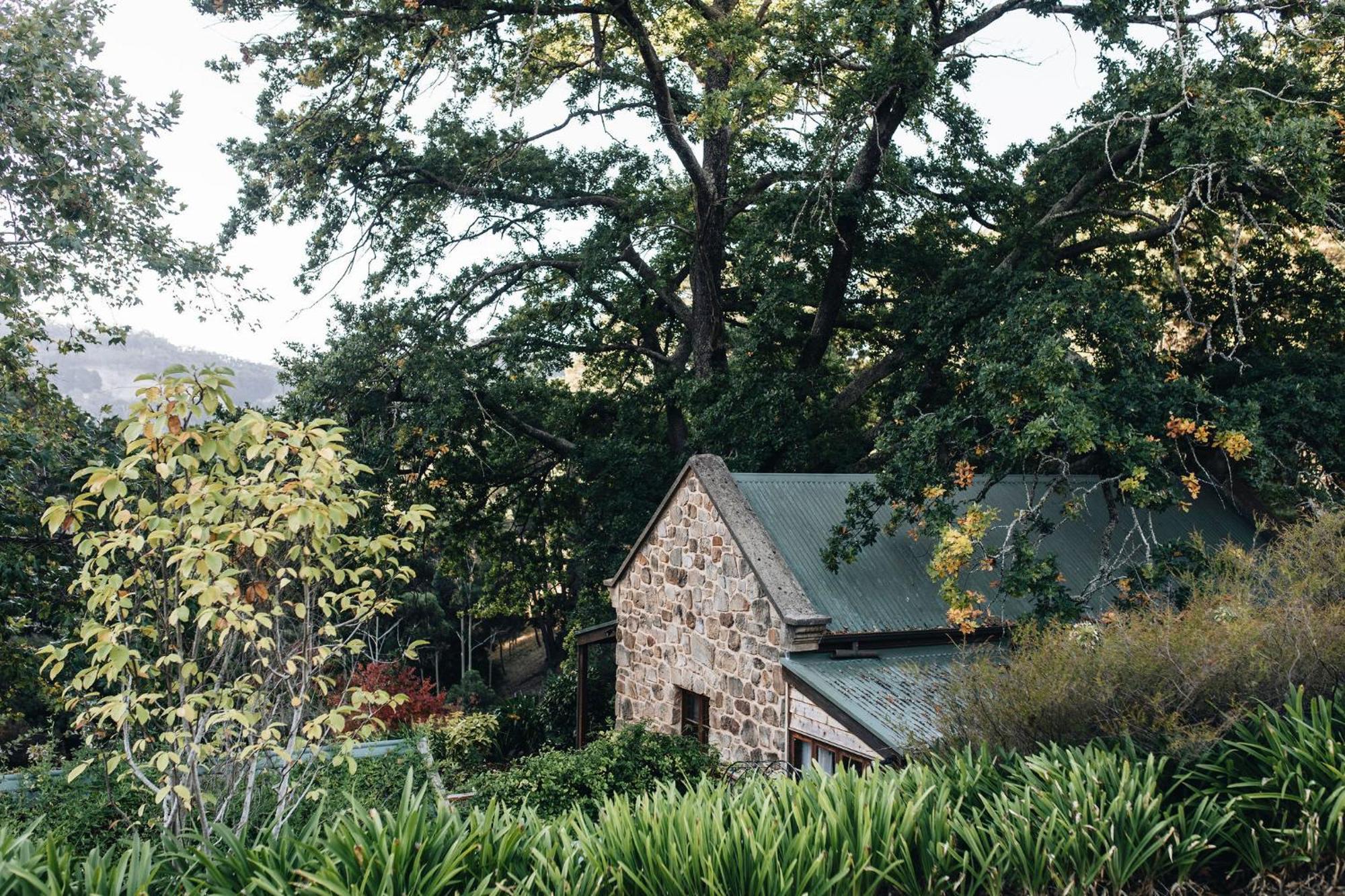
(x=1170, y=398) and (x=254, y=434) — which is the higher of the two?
(x=1170, y=398)

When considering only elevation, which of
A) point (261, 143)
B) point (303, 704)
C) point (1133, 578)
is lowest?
point (303, 704)

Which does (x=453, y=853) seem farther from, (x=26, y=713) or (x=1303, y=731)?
(x=26, y=713)

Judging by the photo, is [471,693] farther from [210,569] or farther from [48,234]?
[210,569]

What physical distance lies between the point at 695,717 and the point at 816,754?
2764mm

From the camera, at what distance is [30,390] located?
12.6 metres

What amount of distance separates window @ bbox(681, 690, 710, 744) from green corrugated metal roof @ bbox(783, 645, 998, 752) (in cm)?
229

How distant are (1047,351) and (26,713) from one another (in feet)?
62.6

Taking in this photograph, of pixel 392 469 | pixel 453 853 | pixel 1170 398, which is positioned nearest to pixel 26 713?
pixel 392 469

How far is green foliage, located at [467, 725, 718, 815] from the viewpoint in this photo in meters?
9.74

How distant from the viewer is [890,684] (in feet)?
31.0

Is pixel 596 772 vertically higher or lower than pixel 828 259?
lower

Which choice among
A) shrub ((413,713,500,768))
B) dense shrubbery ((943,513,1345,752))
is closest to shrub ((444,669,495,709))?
shrub ((413,713,500,768))

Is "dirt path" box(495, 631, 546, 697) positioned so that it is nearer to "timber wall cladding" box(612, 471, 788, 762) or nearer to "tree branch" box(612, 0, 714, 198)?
"timber wall cladding" box(612, 471, 788, 762)

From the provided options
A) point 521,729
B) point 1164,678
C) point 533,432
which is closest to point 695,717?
point 521,729
